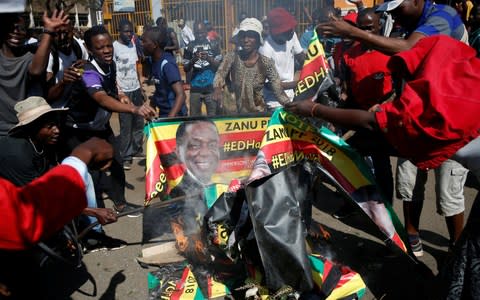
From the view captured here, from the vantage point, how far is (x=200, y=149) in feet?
10.5

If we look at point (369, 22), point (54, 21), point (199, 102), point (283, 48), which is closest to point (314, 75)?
point (369, 22)

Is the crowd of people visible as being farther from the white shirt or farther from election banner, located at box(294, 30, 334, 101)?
the white shirt

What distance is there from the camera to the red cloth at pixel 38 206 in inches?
52.2

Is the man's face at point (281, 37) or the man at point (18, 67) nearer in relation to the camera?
the man at point (18, 67)

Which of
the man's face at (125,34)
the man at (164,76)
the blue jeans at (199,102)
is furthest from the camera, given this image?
the man's face at (125,34)

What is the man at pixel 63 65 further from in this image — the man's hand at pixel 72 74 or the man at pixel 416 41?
the man at pixel 416 41

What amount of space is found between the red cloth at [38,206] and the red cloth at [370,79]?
234cm

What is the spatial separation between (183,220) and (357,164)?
1422mm

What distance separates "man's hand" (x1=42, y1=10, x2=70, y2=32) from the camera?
3.25 meters

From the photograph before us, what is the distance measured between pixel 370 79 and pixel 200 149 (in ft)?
4.71

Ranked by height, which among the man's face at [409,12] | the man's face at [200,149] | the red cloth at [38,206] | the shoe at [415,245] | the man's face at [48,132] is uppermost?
the man's face at [409,12]

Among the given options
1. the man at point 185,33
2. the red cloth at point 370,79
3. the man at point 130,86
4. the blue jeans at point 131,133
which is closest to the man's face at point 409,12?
the red cloth at point 370,79

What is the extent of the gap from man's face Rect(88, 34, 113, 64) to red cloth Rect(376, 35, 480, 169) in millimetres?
3183

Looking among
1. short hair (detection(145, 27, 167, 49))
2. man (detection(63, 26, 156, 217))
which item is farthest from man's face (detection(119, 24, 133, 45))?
man (detection(63, 26, 156, 217))
